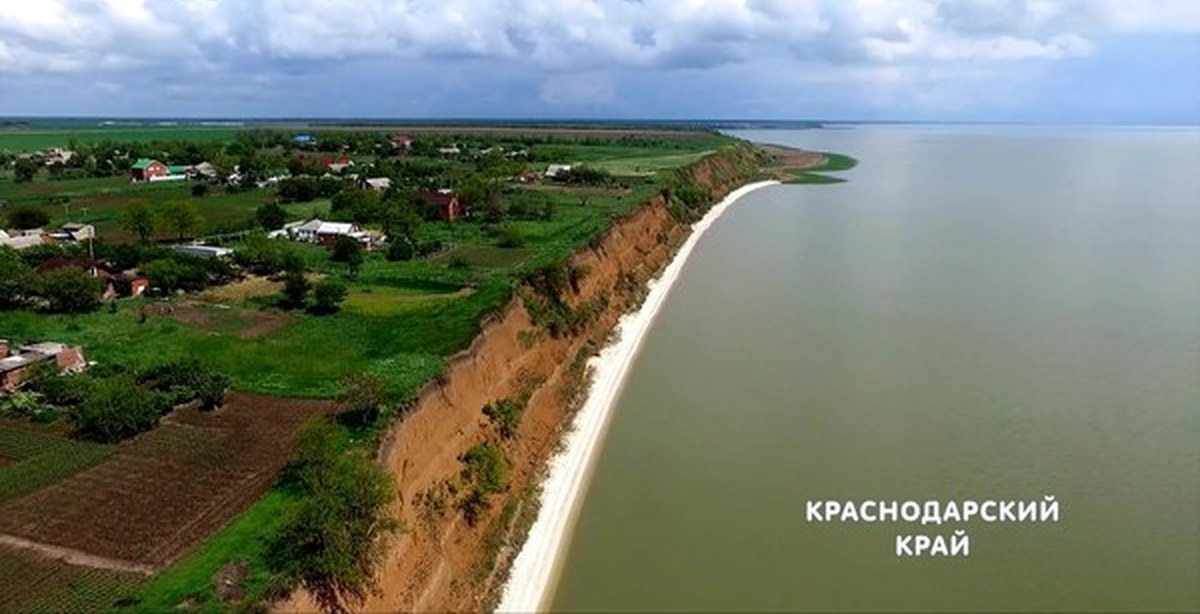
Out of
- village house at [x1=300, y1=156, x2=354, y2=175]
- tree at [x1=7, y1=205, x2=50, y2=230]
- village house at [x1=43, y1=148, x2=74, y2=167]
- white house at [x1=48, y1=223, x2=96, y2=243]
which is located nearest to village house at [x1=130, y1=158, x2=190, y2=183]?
village house at [x1=300, y1=156, x2=354, y2=175]

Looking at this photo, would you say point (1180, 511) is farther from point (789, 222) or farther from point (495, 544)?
point (789, 222)

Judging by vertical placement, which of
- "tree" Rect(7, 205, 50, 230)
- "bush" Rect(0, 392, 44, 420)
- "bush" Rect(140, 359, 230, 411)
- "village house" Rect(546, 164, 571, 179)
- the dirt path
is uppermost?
"village house" Rect(546, 164, 571, 179)

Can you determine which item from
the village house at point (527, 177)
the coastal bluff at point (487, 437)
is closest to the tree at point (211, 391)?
the coastal bluff at point (487, 437)

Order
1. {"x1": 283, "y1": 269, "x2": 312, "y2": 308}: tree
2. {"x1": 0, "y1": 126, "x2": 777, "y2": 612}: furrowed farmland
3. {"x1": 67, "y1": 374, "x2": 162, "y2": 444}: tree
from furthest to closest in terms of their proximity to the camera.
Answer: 1. {"x1": 283, "y1": 269, "x2": 312, "y2": 308}: tree
2. {"x1": 67, "y1": 374, "x2": 162, "y2": 444}: tree
3. {"x1": 0, "y1": 126, "x2": 777, "y2": 612}: furrowed farmland

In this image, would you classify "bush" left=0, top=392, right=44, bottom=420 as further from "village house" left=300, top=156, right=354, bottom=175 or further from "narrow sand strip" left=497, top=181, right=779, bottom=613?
"village house" left=300, top=156, right=354, bottom=175

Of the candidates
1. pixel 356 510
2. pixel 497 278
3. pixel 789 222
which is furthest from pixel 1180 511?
pixel 789 222

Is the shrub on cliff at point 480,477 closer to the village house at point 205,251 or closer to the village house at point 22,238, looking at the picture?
the village house at point 205,251
